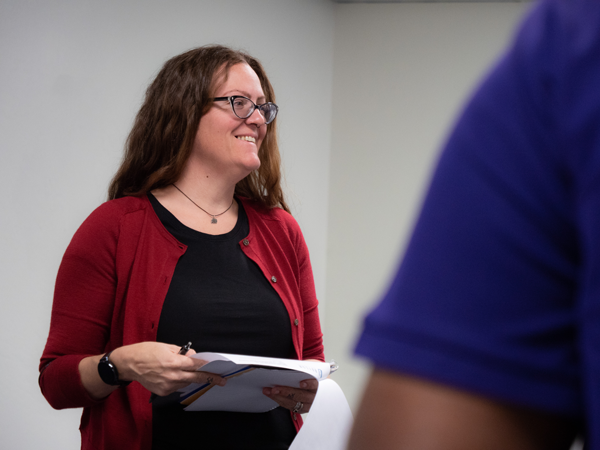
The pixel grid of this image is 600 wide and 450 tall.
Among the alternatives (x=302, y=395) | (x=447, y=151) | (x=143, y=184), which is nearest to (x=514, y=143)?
(x=447, y=151)

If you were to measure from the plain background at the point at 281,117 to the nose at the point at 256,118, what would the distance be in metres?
0.70

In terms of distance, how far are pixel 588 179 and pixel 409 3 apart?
3.31m

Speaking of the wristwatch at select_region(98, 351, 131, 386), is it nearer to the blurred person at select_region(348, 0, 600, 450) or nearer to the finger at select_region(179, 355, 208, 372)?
the finger at select_region(179, 355, 208, 372)

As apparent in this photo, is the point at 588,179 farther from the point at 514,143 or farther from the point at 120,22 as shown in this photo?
the point at 120,22

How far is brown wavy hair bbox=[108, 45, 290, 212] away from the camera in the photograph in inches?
54.8

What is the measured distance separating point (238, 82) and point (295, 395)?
862 millimetres

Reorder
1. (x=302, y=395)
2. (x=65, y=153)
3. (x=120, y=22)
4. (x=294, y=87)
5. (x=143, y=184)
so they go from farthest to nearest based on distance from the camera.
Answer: (x=294, y=87)
(x=120, y=22)
(x=65, y=153)
(x=143, y=184)
(x=302, y=395)

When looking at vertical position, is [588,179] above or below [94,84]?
below

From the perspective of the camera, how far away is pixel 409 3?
3141mm

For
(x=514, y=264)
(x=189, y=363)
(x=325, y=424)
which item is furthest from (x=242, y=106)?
(x=514, y=264)

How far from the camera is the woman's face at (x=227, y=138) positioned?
1396 mm

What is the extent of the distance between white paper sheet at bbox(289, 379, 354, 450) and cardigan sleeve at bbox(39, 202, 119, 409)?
1.77 ft

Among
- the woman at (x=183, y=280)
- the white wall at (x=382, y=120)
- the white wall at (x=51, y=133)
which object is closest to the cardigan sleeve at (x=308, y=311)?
the woman at (x=183, y=280)

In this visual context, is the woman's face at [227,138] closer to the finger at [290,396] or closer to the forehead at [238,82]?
the forehead at [238,82]
